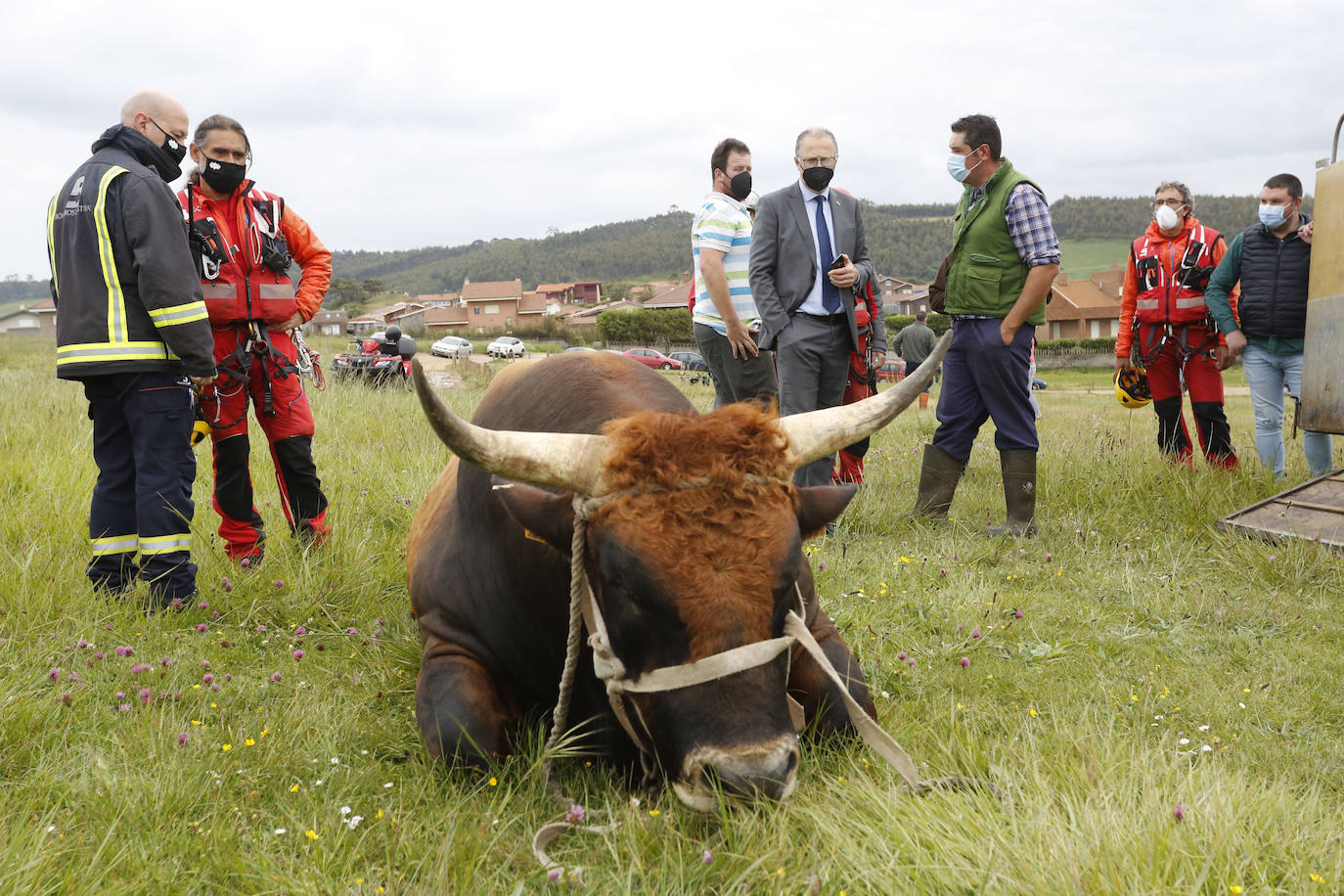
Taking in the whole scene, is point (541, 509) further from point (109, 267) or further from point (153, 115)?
point (153, 115)

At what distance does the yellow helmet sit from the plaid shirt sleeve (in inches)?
104

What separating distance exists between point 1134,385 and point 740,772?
6.98 meters

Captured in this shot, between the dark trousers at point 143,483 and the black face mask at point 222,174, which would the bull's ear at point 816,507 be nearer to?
the dark trousers at point 143,483

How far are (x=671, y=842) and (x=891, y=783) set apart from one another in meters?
0.70

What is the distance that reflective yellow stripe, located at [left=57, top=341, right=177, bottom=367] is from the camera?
153 inches

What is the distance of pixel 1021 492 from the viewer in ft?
18.6

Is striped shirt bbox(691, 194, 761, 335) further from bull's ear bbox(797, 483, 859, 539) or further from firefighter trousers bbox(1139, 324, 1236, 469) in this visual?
bull's ear bbox(797, 483, 859, 539)

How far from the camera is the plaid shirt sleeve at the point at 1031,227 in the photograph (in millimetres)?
5453

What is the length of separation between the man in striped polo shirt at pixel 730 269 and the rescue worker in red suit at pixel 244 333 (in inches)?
112

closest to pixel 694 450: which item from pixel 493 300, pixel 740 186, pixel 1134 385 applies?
pixel 740 186

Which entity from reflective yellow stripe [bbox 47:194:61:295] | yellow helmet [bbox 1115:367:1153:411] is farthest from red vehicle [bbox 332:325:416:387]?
yellow helmet [bbox 1115:367:1153:411]

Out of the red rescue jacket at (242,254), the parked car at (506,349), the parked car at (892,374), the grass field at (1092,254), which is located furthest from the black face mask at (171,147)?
the grass field at (1092,254)

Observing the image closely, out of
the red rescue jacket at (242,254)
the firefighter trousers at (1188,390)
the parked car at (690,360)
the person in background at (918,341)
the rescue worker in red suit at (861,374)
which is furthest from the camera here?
the parked car at (690,360)

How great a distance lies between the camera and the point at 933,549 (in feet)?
17.6
